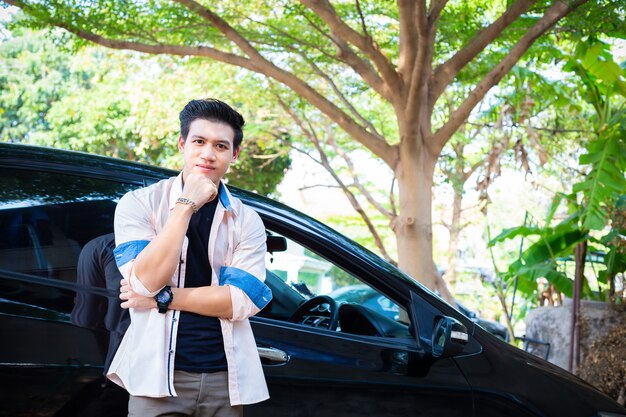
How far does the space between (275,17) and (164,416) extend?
28.0 ft

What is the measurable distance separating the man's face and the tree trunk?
5.47 meters

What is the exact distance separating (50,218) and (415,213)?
540cm

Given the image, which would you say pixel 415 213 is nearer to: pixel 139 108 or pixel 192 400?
pixel 192 400

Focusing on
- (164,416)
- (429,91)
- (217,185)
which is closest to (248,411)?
(164,416)

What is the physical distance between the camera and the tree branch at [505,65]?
22.5 feet

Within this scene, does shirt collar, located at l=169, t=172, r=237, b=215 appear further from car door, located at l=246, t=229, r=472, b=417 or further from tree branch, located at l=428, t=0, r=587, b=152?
tree branch, located at l=428, t=0, r=587, b=152

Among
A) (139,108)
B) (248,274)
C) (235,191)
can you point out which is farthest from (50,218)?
(139,108)

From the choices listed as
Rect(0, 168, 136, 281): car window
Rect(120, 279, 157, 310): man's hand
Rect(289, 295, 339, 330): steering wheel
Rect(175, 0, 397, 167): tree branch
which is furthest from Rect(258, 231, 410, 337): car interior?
Rect(175, 0, 397, 167): tree branch

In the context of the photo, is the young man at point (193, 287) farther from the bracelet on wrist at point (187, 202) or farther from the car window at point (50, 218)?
the car window at point (50, 218)

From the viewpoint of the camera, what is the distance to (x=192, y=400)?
7.27 feet

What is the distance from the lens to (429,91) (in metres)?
7.86

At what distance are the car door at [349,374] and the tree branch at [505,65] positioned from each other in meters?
4.50

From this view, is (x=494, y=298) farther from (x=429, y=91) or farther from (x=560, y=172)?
(x=429, y=91)

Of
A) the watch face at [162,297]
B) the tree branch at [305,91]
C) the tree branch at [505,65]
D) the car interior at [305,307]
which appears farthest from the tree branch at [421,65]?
the watch face at [162,297]
